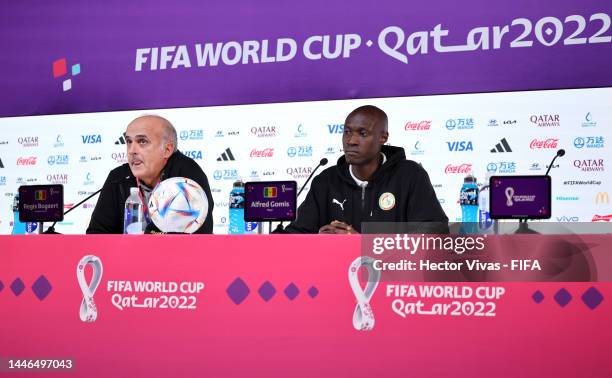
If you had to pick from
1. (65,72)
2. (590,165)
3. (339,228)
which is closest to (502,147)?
(590,165)

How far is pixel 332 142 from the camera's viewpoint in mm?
5438

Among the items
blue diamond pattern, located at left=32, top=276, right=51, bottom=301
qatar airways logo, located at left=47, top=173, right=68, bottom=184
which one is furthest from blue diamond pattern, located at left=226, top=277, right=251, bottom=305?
qatar airways logo, located at left=47, top=173, right=68, bottom=184

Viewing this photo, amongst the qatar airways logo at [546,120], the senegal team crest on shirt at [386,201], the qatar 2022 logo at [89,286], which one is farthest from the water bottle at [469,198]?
the qatar 2022 logo at [89,286]

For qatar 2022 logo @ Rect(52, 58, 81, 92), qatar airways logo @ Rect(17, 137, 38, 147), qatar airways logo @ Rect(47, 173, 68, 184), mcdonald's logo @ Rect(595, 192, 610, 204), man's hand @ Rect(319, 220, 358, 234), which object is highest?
qatar 2022 logo @ Rect(52, 58, 81, 92)

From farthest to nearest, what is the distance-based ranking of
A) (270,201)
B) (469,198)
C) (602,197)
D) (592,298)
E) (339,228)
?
(469,198)
(602,197)
(270,201)
(339,228)
(592,298)

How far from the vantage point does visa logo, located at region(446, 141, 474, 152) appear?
17.1 feet

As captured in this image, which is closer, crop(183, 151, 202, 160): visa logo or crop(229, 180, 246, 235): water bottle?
crop(229, 180, 246, 235): water bottle

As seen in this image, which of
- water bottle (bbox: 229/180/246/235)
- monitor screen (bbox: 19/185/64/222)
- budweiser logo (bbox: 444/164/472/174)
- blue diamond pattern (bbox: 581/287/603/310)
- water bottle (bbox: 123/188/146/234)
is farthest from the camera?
budweiser logo (bbox: 444/164/472/174)

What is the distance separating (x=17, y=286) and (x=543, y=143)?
3.77 metres

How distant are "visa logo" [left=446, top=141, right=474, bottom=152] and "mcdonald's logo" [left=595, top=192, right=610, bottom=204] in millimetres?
859

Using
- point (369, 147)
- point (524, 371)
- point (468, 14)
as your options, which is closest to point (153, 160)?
point (369, 147)

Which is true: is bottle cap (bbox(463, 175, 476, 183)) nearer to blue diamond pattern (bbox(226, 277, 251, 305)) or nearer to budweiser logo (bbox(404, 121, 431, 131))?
budweiser logo (bbox(404, 121, 431, 131))

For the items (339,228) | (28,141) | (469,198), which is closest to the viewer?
(339,228)

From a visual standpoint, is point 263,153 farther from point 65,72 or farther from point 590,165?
point 590,165
